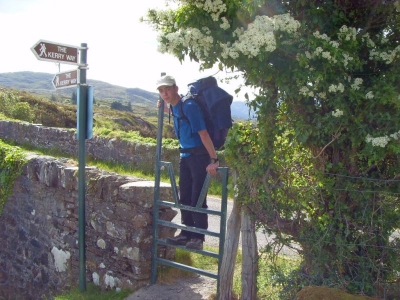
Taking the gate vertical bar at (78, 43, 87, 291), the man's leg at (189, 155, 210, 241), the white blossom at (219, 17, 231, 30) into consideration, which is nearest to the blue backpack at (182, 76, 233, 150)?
the man's leg at (189, 155, 210, 241)

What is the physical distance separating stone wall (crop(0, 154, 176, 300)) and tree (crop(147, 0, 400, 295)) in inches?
80.6

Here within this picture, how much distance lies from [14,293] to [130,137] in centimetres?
707

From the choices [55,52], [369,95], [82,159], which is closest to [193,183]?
[82,159]

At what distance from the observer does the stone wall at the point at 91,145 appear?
13.9 metres

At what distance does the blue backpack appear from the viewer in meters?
4.87

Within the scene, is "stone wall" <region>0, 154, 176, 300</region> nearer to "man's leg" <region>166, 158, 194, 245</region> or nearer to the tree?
"man's leg" <region>166, 158, 194, 245</region>

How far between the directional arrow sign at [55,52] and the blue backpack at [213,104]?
1721 mm

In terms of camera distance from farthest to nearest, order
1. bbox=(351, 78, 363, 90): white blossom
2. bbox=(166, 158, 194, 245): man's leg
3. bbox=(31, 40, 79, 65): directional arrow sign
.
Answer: bbox=(31, 40, 79, 65): directional arrow sign
bbox=(166, 158, 194, 245): man's leg
bbox=(351, 78, 363, 90): white blossom

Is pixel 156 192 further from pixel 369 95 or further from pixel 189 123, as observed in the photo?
pixel 369 95

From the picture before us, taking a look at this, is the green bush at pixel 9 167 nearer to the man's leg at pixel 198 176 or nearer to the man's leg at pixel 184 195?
the man's leg at pixel 184 195

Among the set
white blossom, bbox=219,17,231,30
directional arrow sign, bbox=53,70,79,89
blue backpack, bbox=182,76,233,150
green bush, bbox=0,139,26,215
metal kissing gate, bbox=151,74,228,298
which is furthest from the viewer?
green bush, bbox=0,139,26,215

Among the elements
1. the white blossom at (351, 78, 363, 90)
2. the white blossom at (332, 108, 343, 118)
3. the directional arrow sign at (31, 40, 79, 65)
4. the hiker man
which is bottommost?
the hiker man

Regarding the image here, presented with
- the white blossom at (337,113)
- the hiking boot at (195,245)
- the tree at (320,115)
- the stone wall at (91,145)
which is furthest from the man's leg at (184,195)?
the stone wall at (91,145)

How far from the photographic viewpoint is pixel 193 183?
533cm
